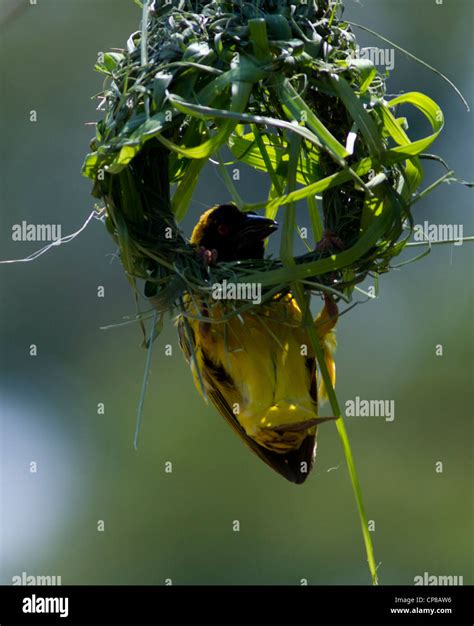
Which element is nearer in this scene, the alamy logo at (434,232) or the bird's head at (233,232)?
the alamy logo at (434,232)

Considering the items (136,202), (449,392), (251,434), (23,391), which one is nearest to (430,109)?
(136,202)

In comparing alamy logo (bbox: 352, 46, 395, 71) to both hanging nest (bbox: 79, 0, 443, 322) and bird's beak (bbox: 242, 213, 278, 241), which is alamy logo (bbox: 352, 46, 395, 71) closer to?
hanging nest (bbox: 79, 0, 443, 322)

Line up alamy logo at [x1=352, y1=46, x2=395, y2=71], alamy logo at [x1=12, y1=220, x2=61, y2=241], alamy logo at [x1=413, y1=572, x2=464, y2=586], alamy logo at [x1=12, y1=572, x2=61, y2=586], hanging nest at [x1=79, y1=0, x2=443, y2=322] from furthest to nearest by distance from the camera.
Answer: alamy logo at [x1=413, y1=572, x2=464, y2=586]
alamy logo at [x1=12, y1=572, x2=61, y2=586]
alamy logo at [x1=12, y1=220, x2=61, y2=241]
alamy logo at [x1=352, y1=46, x2=395, y2=71]
hanging nest at [x1=79, y1=0, x2=443, y2=322]

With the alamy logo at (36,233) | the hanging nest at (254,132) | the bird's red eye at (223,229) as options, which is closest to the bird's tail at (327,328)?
the hanging nest at (254,132)

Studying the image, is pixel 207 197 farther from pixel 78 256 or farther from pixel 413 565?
pixel 413 565

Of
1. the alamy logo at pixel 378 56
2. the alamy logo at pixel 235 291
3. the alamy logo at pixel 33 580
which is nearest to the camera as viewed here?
the alamy logo at pixel 235 291

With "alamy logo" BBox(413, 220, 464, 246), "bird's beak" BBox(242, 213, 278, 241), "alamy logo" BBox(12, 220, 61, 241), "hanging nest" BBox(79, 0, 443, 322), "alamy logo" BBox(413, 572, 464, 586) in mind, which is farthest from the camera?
"alamy logo" BBox(413, 572, 464, 586)

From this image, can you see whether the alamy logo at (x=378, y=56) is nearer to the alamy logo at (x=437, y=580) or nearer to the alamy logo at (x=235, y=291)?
the alamy logo at (x=235, y=291)
